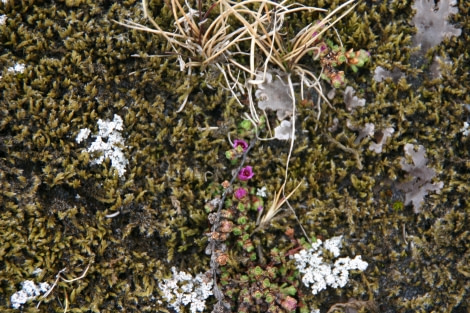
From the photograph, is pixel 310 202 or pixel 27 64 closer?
pixel 27 64

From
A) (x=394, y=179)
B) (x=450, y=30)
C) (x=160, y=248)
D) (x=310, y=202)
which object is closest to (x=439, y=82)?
(x=450, y=30)

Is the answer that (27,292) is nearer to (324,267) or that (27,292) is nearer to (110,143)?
(110,143)

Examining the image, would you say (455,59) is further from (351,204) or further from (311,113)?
(351,204)

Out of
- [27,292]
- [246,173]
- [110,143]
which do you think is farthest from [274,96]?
[27,292]

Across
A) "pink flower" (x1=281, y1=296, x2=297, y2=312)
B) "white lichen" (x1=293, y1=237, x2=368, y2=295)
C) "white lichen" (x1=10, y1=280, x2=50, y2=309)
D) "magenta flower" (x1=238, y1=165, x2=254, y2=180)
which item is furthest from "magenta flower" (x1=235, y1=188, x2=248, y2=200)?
"white lichen" (x1=10, y1=280, x2=50, y2=309)

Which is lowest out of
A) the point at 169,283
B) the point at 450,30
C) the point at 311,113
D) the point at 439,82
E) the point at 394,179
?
the point at 169,283

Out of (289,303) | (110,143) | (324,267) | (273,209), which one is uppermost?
(110,143)

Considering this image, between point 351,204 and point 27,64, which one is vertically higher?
point 27,64

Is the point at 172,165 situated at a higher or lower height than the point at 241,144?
lower
